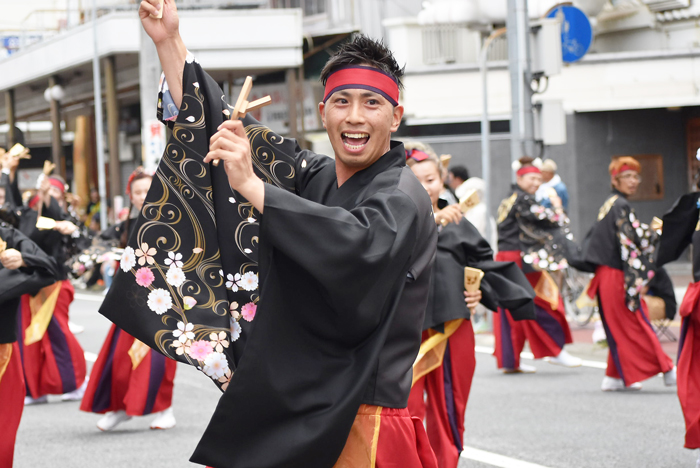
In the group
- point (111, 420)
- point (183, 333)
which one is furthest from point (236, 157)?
point (111, 420)

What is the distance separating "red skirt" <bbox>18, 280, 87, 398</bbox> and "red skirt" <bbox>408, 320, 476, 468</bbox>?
3834 millimetres

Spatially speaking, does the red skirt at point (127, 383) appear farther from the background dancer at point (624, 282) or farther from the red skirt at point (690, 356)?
the background dancer at point (624, 282)

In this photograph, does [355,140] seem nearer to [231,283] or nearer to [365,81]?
[365,81]

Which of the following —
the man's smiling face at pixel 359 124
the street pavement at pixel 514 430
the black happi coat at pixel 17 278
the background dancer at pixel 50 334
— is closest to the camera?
the man's smiling face at pixel 359 124

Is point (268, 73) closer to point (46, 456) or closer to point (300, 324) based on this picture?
point (46, 456)

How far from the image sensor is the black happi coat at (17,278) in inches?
211

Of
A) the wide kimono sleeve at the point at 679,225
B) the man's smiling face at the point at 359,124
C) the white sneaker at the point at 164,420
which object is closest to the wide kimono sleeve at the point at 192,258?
the man's smiling face at the point at 359,124

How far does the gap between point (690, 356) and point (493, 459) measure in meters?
1.27

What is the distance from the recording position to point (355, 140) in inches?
122

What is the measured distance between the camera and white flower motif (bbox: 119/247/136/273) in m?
3.23

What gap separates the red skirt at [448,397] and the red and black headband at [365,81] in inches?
100

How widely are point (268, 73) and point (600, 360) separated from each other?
50.1 feet

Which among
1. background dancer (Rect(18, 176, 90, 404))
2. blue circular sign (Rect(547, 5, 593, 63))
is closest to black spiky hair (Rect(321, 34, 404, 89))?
background dancer (Rect(18, 176, 90, 404))

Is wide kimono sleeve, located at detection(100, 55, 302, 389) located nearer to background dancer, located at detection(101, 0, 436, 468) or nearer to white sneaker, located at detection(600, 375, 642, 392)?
background dancer, located at detection(101, 0, 436, 468)
